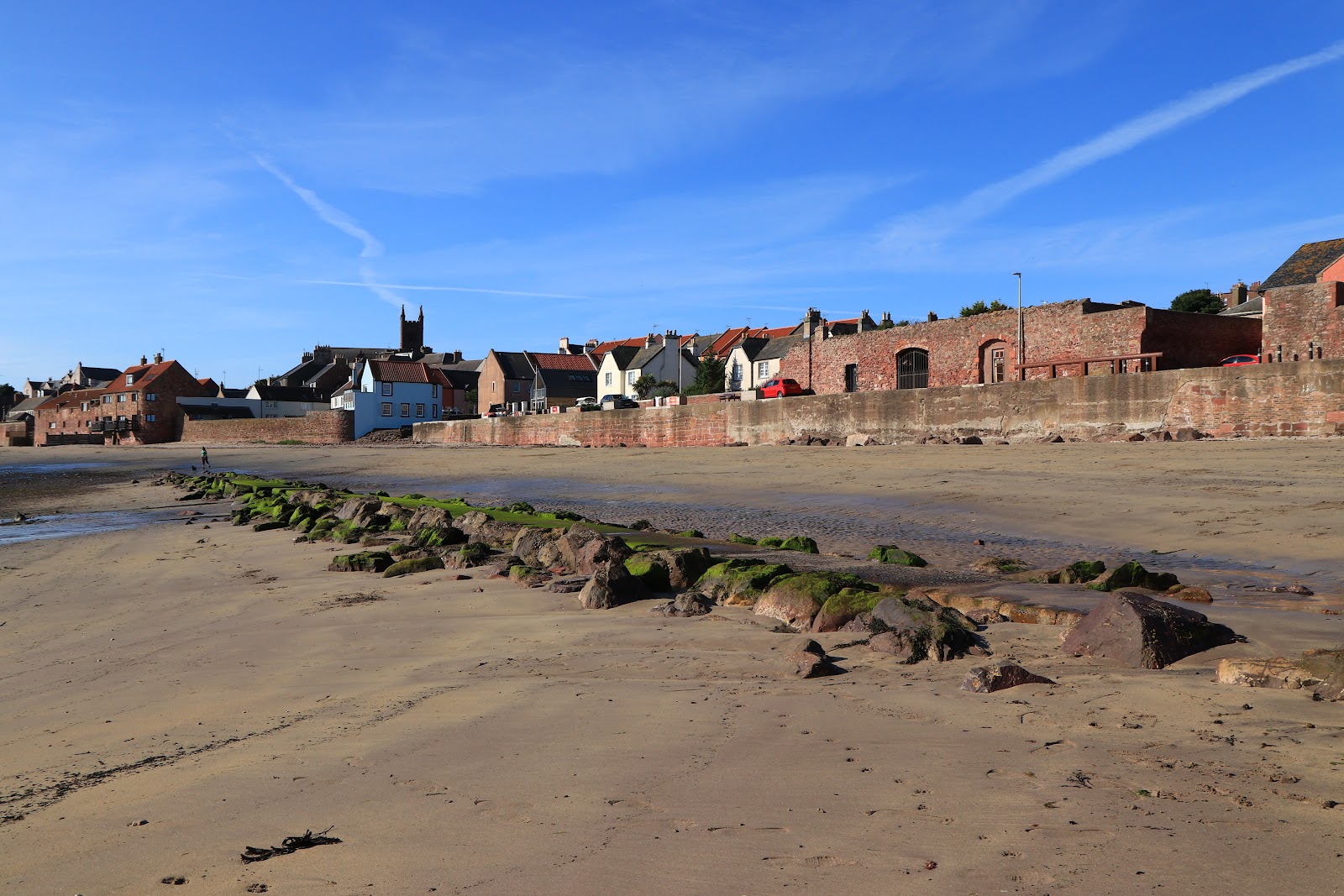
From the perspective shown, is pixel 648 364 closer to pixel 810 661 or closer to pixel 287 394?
pixel 287 394

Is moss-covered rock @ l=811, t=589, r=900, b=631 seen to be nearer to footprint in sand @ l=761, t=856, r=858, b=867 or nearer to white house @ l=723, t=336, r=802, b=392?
footprint in sand @ l=761, t=856, r=858, b=867

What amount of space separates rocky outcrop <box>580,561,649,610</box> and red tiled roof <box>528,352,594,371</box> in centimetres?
7128

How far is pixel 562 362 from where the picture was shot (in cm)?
7962

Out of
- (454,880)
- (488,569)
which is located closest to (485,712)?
(454,880)

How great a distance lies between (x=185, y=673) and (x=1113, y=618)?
4.72 meters

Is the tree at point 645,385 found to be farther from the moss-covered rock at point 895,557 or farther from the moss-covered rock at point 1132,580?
the moss-covered rock at point 1132,580

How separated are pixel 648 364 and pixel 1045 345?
4565 cm

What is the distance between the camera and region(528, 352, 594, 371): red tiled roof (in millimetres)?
77812

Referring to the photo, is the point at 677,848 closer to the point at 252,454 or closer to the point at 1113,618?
the point at 1113,618

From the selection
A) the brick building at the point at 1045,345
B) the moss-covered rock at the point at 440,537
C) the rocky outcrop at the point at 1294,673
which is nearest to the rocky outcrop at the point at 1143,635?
the rocky outcrop at the point at 1294,673

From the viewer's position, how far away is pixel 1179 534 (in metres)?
8.81

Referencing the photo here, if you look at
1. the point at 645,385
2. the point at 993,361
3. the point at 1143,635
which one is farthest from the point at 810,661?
the point at 645,385

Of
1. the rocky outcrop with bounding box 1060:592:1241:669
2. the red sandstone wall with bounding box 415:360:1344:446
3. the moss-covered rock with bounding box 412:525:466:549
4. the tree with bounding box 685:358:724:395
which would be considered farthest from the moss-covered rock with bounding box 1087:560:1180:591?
the tree with bounding box 685:358:724:395

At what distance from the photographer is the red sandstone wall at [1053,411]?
15500 millimetres
